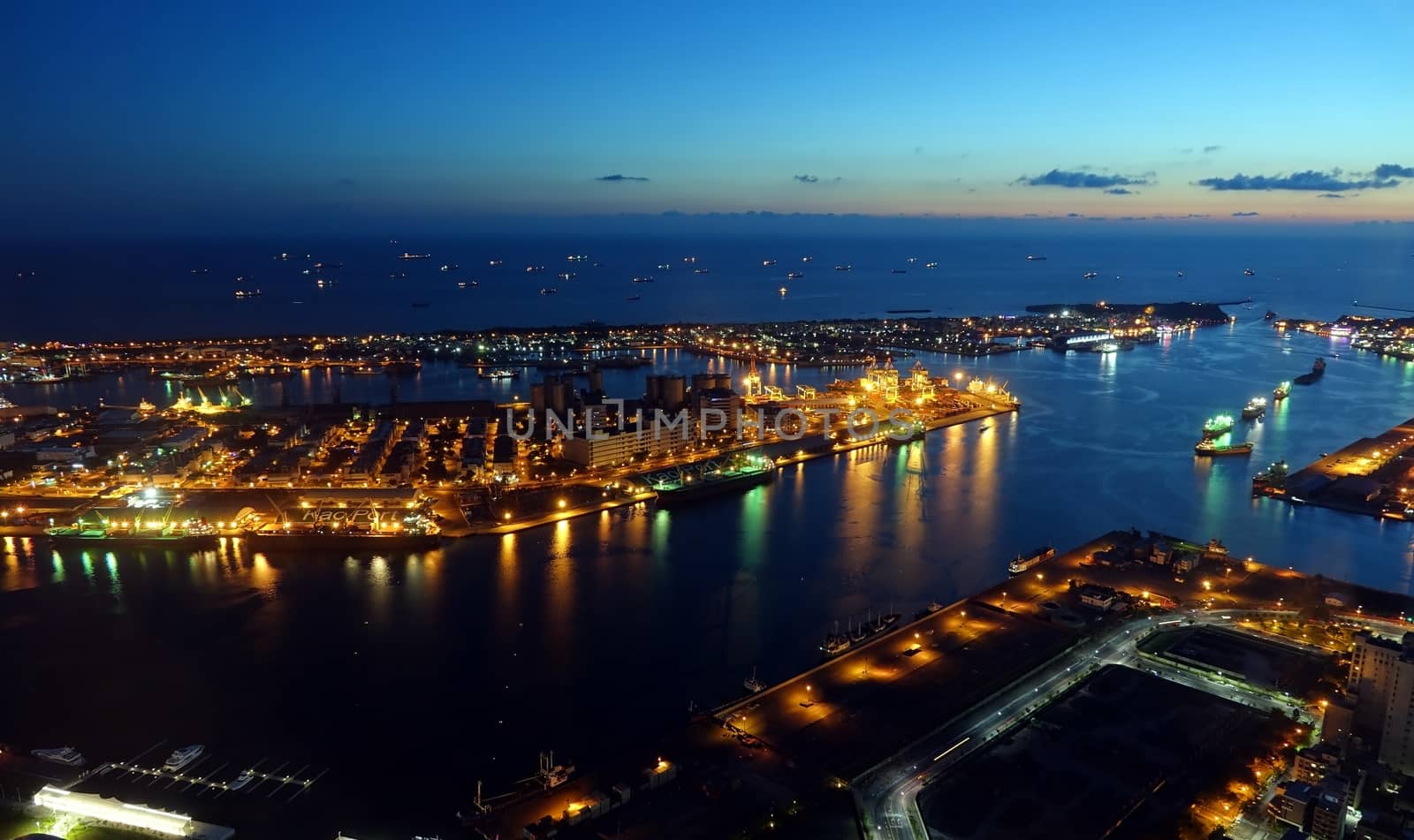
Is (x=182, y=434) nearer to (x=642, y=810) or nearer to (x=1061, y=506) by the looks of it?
(x=642, y=810)

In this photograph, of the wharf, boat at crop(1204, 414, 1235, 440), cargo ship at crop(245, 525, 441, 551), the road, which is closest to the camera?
the road

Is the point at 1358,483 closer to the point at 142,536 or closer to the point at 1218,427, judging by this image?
the point at 1218,427

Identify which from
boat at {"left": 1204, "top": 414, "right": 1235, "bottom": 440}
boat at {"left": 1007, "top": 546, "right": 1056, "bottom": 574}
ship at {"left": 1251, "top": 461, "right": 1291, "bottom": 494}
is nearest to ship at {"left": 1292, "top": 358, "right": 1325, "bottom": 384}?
boat at {"left": 1204, "top": 414, "right": 1235, "bottom": 440}

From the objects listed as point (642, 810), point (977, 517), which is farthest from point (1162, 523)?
point (642, 810)

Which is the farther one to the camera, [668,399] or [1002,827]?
[668,399]

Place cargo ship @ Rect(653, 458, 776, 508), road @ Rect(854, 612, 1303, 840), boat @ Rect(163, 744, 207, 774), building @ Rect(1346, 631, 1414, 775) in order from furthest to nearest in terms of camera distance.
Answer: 1. cargo ship @ Rect(653, 458, 776, 508)
2. boat @ Rect(163, 744, 207, 774)
3. building @ Rect(1346, 631, 1414, 775)
4. road @ Rect(854, 612, 1303, 840)

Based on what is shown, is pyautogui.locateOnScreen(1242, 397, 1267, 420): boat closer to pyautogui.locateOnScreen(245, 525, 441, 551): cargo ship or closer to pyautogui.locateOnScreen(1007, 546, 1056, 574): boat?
pyautogui.locateOnScreen(1007, 546, 1056, 574): boat

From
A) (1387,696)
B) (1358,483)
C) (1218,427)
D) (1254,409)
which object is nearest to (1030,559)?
(1387,696)
